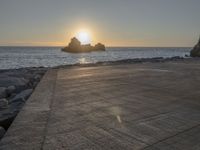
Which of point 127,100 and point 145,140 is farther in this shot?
point 127,100

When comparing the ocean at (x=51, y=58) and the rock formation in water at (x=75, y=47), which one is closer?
the ocean at (x=51, y=58)

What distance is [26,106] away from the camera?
15.3 feet

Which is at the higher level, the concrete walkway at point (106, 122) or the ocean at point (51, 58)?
the concrete walkway at point (106, 122)

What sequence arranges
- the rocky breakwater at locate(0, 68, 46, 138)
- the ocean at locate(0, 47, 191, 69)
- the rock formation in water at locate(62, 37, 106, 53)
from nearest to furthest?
the rocky breakwater at locate(0, 68, 46, 138) → the ocean at locate(0, 47, 191, 69) → the rock formation in water at locate(62, 37, 106, 53)

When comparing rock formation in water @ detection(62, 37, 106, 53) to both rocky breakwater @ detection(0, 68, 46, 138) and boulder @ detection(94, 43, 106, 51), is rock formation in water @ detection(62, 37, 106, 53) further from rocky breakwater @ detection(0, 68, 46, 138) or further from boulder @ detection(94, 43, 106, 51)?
rocky breakwater @ detection(0, 68, 46, 138)

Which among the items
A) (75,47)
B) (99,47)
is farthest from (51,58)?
(99,47)

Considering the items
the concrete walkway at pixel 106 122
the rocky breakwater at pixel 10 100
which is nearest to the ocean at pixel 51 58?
the rocky breakwater at pixel 10 100

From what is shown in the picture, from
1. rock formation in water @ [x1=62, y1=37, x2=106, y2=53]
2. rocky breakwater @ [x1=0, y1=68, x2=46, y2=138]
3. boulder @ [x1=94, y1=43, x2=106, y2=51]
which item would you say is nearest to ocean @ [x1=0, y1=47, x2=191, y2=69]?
rock formation in water @ [x1=62, y1=37, x2=106, y2=53]

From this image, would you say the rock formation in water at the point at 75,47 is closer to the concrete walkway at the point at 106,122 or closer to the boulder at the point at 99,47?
the boulder at the point at 99,47

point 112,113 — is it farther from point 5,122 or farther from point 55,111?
point 5,122

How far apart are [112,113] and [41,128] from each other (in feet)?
4.29

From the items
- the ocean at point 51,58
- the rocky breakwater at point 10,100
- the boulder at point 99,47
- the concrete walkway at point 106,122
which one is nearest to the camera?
the concrete walkway at point 106,122

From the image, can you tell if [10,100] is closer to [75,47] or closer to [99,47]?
[75,47]

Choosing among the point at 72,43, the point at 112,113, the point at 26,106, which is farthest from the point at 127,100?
the point at 72,43
